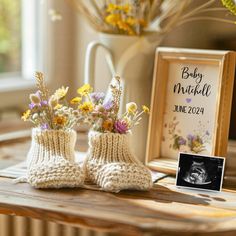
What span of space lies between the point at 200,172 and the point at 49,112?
14.8 inches

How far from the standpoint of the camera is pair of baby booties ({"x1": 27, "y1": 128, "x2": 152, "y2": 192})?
3.89 ft

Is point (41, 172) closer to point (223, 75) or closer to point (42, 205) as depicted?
point (42, 205)

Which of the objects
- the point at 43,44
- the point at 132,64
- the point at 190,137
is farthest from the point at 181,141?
the point at 43,44

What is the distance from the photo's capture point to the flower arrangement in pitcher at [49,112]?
1259 millimetres

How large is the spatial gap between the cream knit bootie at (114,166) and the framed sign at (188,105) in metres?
0.15

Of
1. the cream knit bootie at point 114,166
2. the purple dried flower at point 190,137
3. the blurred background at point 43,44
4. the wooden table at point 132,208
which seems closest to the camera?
the wooden table at point 132,208

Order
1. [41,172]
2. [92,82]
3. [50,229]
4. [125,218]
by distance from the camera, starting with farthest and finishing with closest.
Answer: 1. [50,229]
2. [92,82]
3. [41,172]
4. [125,218]

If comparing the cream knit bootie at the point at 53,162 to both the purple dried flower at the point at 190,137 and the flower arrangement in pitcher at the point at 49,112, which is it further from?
the purple dried flower at the point at 190,137

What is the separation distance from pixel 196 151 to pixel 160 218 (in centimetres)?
31

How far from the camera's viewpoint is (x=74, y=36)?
2271mm

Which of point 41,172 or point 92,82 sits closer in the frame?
point 41,172

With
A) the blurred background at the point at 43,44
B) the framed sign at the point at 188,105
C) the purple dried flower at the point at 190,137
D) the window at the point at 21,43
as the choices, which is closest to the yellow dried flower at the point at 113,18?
the framed sign at the point at 188,105

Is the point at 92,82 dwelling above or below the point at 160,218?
above

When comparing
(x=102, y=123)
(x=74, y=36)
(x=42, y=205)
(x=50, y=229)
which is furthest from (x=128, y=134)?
(x=74, y=36)
